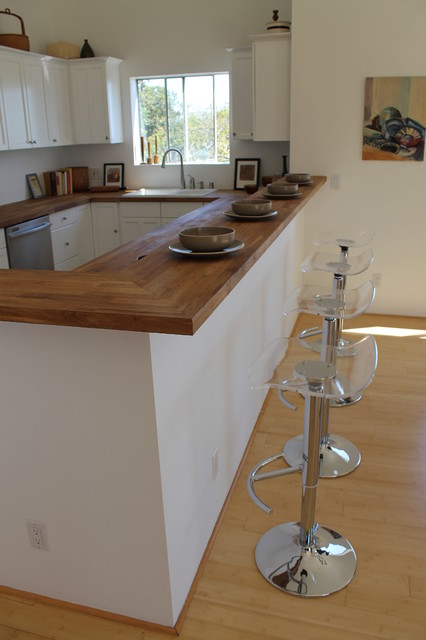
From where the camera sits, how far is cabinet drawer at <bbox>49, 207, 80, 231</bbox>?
5.08 meters

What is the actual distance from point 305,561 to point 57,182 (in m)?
4.89

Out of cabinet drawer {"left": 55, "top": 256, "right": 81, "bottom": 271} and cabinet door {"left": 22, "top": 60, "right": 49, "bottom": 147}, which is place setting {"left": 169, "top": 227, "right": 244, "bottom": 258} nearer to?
cabinet drawer {"left": 55, "top": 256, "right": 81, "bottom": 271}

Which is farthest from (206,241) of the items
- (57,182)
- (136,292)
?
(57,182)

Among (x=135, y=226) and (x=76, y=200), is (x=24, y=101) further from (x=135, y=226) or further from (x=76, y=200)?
(x=135, y=226)

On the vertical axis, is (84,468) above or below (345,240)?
below

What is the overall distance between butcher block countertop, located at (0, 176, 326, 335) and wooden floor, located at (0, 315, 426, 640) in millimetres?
1144

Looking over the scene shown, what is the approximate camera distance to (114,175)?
6.19 meters

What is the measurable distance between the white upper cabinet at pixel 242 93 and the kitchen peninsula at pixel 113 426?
3.62 m

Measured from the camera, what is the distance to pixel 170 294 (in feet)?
5.00

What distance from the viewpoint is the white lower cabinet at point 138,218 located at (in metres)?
5.45

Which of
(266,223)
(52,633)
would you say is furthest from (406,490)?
(52,633)

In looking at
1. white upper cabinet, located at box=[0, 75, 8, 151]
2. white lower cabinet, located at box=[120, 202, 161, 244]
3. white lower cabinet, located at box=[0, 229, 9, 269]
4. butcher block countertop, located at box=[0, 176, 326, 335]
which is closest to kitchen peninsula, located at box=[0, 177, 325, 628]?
butcher block countertop, located at box=[0, 176, 326, 335]

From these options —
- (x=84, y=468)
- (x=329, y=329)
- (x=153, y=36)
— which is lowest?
(x=84, y=468)

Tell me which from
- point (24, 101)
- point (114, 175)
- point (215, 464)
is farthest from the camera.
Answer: point (114, 175)
